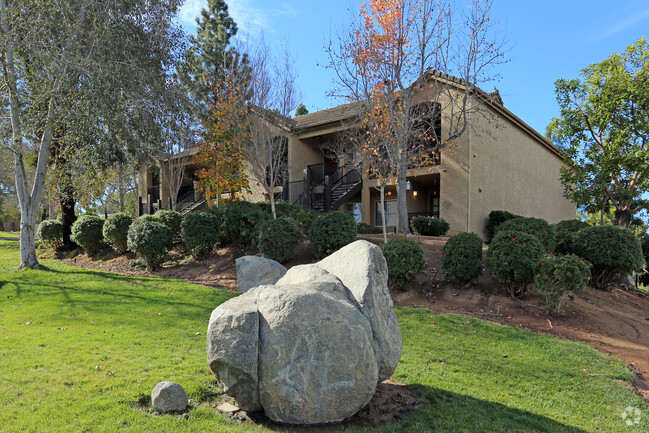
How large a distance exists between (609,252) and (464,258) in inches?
171

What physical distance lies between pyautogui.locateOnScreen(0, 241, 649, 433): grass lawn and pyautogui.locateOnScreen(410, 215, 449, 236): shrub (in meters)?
8.54

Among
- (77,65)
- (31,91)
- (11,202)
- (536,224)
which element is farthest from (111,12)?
(11,202)

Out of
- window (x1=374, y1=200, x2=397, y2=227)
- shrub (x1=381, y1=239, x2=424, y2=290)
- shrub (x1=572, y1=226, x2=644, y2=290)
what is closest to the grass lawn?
shrub (x1=381, y1=239, x2=424, y2=290)

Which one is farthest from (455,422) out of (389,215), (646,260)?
(646,260)

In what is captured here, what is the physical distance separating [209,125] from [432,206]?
11.7 m

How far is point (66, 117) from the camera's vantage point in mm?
10445

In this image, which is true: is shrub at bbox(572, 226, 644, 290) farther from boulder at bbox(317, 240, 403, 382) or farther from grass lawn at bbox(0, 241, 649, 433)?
boulder at bbox(317, 240, 403, 382)

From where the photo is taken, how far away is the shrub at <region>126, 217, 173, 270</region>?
12.0m

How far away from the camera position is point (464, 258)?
8.71 metres

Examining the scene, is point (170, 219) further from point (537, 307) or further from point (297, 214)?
point (537, 307)

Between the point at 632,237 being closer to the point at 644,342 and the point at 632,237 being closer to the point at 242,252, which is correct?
the point at 644,342

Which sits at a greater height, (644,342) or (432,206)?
(432,206)

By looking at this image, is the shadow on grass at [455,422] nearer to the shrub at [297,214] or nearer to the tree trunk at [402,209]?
the tree trunk at [402,209]

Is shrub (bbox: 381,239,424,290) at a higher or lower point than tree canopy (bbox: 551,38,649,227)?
lower
